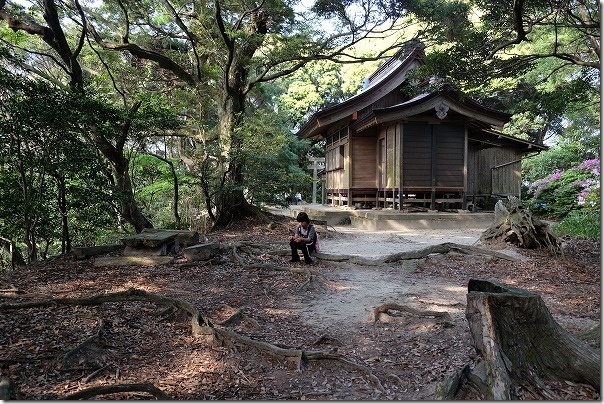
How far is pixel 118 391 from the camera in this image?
2.77 meters

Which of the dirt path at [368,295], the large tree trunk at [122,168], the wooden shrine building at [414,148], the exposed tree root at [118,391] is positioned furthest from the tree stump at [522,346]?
the wooden shrine building at [414,148]

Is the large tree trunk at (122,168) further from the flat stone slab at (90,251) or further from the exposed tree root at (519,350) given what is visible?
the exposed tree root at (519,350)

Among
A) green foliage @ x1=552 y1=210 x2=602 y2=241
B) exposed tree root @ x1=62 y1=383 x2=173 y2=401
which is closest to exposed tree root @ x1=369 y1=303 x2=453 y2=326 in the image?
exposed tree root @ x1=62 y1=383 x2=173 y2=401

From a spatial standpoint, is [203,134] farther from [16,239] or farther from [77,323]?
[77,323]

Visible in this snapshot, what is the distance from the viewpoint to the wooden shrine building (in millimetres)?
14578

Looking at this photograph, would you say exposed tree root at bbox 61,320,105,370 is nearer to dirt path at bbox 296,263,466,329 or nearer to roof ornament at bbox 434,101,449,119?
dirt path at bbox 296,263,466,329

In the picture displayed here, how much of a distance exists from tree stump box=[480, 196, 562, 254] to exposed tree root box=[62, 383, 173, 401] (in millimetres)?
8928

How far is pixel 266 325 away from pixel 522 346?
2760 millimetres

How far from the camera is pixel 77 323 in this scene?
433cm

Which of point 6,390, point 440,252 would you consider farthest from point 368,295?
point 6,390

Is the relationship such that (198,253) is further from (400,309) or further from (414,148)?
(414,148)

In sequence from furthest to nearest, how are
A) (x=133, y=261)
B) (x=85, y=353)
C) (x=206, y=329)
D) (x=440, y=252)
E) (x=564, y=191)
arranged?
(x=564, y=191) < (x=440, y=252) < (x=133, y=261) < (x=206, y=329) < (x=85, y=353)

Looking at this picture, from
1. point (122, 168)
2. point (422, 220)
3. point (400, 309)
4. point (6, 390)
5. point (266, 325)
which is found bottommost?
point (266, 325)

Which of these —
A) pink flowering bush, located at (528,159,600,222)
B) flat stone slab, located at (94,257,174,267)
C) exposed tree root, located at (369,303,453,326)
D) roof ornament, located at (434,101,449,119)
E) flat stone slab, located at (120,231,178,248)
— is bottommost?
exposed tree root, located at (369,303,453,326)
